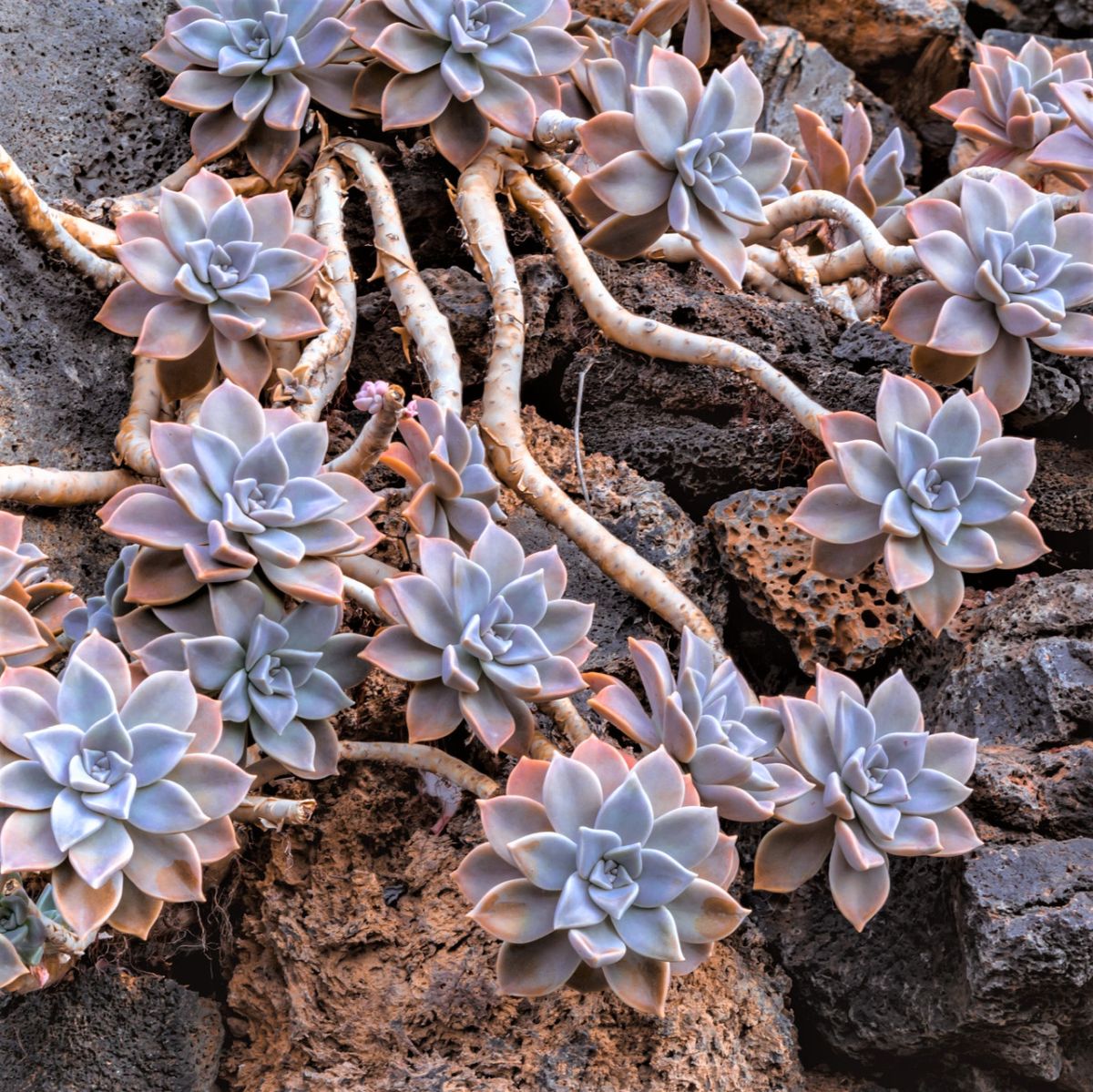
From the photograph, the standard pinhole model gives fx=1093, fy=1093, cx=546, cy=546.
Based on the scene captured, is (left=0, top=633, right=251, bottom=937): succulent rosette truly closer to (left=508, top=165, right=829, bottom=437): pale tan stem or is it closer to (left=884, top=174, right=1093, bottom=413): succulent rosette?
(left=508, top=165, right=829, bottom=437): pale tan stem

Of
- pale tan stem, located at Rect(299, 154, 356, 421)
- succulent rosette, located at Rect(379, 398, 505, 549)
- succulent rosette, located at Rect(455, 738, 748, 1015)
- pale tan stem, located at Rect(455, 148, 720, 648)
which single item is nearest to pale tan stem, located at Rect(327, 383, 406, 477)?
succulent rosette, located at Rect(379, 398, 505, 549)

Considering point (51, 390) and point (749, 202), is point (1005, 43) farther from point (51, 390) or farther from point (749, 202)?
point (51, 390)

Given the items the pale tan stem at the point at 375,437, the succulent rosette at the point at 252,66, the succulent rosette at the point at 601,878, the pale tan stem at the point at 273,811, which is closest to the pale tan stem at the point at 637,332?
the succulent rosette at the point at 252,66

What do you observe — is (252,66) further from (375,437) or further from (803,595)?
(803,595)

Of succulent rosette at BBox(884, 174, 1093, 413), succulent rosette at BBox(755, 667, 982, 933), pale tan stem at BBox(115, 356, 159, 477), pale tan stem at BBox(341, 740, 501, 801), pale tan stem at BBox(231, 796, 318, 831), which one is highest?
succulent rosette at BBox(884, 174, 1093, 413)

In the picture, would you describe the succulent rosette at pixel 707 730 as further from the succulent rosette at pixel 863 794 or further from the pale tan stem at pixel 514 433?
the pale tan stem at pixel 514 433

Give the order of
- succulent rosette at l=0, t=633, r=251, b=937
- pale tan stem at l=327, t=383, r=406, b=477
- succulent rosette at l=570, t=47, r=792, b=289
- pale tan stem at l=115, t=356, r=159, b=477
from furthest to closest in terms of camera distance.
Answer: pale tan stem at l=115, t=356, r=159, b=477, succulent rosette at l=570, t=47, r=792, b=289, pale tan stem at l=327, t=383, r=406, b=477, succulent rosette at l=0, t=633, r=251, b=937

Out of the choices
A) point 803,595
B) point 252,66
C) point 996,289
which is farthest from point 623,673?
point 252,66
